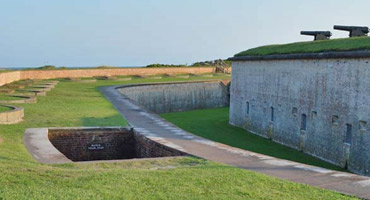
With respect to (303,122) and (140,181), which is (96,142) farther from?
(303,122)

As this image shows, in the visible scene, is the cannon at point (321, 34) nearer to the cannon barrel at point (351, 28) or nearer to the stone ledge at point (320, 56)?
the cannon barrel at point (351, 28)

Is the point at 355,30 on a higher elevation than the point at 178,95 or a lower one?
higher

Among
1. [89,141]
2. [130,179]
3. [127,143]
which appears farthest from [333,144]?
[130,179]

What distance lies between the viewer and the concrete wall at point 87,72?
32088 millimetres

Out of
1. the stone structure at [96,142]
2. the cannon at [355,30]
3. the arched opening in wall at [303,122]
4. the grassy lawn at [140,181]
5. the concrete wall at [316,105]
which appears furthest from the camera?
the cannon at [355,30]

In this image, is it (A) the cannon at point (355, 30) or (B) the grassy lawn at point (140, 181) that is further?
(A) the cannon at point (355, 30)

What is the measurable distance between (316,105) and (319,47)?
2.13 m

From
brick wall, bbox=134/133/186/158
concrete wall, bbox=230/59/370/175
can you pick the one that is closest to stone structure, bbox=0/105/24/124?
brick wall, bbox=134/133/186/158

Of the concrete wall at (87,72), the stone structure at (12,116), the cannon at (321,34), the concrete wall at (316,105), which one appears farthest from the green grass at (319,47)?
the concrete wall at (87,72)

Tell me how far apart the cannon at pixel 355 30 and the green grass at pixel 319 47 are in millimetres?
1651

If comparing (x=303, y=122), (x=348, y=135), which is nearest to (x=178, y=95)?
(x=303, y=122)

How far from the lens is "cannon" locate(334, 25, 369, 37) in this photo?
61.9 feet

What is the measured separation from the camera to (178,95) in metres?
34.7

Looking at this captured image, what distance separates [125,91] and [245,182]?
24.0m
